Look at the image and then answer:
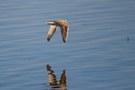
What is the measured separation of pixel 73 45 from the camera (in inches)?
645

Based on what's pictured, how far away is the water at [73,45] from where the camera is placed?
44.6 feet

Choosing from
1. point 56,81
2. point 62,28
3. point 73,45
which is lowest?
point 56,81

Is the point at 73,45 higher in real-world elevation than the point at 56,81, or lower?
higher

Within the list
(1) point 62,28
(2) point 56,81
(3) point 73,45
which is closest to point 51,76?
(2) point 56,81

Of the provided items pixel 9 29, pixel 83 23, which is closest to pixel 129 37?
pixel 83 23

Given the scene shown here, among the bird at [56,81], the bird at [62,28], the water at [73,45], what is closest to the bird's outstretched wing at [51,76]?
the bird at [56,81]

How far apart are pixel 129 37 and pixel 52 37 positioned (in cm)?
210

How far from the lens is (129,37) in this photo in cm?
1662

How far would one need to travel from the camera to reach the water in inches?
535

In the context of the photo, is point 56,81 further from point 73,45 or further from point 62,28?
point 73,45

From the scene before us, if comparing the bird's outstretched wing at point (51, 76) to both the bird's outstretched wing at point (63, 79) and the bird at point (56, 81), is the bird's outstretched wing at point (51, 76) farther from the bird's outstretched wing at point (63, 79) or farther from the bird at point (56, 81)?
the bird's outstretched wing at point (63, 79)

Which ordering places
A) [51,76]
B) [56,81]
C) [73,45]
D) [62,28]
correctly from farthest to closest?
[73,45], [62,28], [51,76], [56,81]

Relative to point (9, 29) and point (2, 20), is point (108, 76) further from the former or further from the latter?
point (2, 20)

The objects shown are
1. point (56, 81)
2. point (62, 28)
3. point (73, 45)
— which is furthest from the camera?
point (73, 45)
